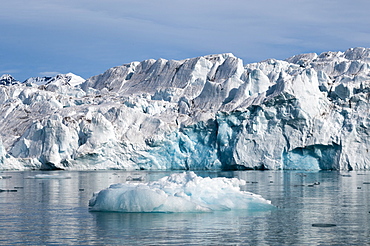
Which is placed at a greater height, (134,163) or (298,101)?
(298,101)

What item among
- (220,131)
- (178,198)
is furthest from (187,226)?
(220,131)

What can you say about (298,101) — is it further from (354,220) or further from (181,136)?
(354,220)

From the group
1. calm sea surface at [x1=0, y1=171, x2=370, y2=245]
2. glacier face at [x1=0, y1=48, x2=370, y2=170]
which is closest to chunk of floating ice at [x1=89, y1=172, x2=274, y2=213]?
calm sea surface at [x1=0, y1=171, x2=370, y2=245]

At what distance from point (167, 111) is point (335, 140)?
21375 millimetres

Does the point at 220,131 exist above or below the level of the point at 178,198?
above

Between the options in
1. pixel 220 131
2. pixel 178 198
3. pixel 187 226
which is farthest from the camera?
pixel 220 131

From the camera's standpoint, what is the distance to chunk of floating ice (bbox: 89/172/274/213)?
14.4 meters

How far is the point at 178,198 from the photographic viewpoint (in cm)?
1455

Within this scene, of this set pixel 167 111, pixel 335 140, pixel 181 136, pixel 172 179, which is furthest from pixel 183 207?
pixel 167 111

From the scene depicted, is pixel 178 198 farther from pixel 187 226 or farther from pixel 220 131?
pixel 220 131

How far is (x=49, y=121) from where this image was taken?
166ft

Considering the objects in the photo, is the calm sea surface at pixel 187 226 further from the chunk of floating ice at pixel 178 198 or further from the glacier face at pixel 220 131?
the glacier face at pixel 220 131

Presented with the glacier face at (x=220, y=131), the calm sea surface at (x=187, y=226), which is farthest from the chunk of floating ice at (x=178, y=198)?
the glacier face at (x=220, y=131)

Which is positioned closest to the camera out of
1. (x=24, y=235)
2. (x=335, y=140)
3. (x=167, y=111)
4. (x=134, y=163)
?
(x=24, y=235)
